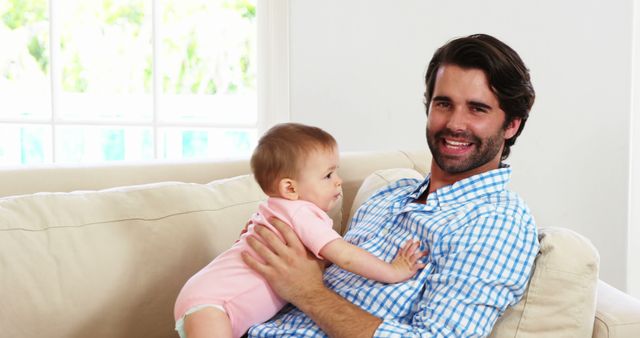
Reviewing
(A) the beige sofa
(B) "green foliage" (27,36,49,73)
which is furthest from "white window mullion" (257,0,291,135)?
(A) the beige sofa

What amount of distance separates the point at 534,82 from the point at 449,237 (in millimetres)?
1674

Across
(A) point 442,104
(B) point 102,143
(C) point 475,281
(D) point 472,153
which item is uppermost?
(A) point 442,104

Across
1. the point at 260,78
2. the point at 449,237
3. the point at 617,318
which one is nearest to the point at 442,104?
the point at 449,237

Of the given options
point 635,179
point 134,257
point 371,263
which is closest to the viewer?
point 371,263

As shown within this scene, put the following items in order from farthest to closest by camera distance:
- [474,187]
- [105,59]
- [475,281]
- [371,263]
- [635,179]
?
[105,59] → [635,179] → [474,187] → [371,263] → [475,281]

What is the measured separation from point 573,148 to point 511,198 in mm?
1554

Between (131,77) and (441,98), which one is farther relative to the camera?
(131,77)

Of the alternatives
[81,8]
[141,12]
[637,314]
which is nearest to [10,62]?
[81,8]

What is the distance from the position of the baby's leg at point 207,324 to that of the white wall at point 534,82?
1.75 metres

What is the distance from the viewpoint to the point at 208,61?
3559mm

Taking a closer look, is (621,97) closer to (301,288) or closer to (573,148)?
(573,148)

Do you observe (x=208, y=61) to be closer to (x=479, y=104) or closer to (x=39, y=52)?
(x=39, y=52)

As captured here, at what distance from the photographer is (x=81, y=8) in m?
3.52

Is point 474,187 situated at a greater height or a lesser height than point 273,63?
lesser
